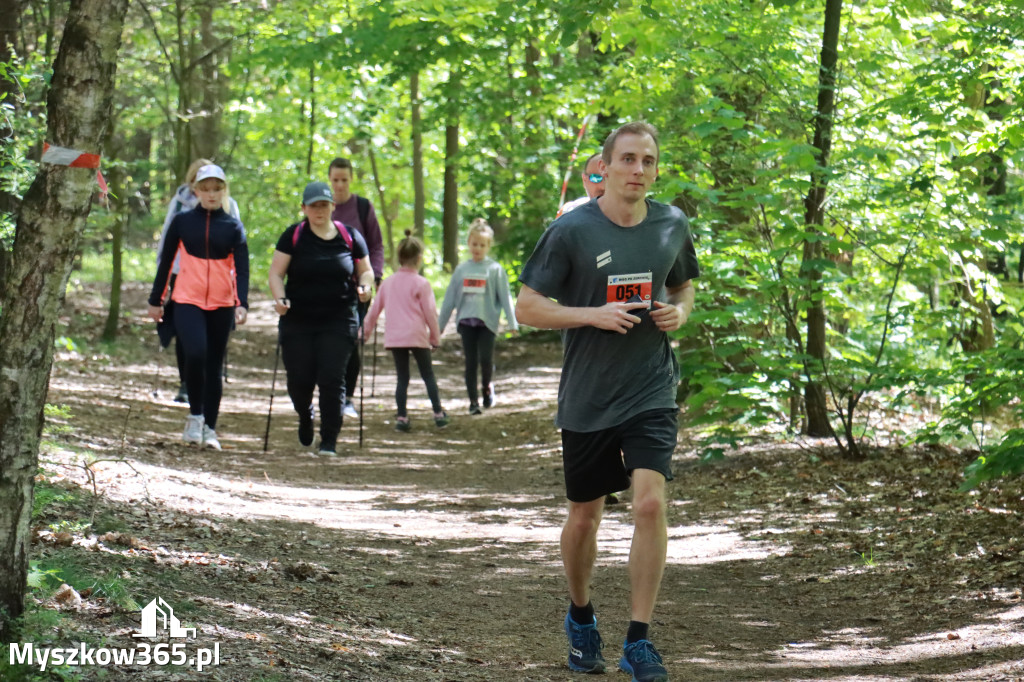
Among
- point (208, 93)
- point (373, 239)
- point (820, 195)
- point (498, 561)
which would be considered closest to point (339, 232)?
point (373, 239)

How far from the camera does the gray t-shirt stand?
456 cm

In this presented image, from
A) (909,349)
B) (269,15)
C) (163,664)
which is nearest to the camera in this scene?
(163,664)

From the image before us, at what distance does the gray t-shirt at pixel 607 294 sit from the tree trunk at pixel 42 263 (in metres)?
1.82

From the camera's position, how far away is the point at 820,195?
9672mm

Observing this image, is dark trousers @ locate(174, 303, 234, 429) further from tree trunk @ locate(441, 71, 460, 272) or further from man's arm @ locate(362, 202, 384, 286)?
tree trunk @ locate(441, 71, 460, 272)

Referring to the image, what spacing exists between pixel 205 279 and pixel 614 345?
5.73 meters

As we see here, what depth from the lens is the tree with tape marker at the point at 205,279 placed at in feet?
30.8

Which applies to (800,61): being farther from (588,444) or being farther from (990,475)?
(588,444)

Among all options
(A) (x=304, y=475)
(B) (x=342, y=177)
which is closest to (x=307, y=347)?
(A) (x=304, y=475)

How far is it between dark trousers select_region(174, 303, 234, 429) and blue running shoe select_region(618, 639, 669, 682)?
5993 millimetres

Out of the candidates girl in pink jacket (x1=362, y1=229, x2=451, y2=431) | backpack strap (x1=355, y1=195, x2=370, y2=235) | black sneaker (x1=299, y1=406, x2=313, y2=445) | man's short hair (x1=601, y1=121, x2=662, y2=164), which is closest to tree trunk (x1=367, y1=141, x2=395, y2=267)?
girl in pink jacket (x1=362, y1=229, x2=451, y2=431)

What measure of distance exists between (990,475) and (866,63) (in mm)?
3979

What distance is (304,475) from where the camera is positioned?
30.8ft

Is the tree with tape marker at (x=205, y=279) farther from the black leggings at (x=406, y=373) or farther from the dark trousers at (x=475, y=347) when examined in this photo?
the dark trousers at (x=475, y=347)
